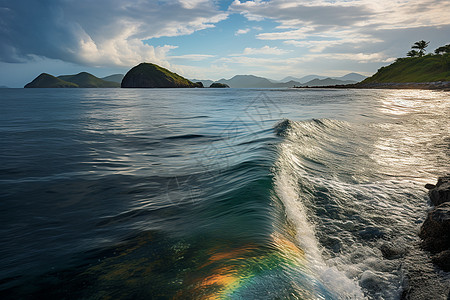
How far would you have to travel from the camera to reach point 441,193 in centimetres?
567

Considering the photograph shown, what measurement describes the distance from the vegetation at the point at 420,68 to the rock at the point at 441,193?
10464 centimetres

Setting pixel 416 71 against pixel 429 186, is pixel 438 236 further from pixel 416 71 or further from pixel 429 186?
pixel 416 71

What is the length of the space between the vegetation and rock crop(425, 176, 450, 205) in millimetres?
104641

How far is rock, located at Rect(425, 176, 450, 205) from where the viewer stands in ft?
18.2

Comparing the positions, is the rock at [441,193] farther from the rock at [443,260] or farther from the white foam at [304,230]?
the white foam at [304,230]

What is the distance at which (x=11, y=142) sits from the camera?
1377 centimetres

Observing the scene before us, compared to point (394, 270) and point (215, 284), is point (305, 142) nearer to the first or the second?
point (394, 270)

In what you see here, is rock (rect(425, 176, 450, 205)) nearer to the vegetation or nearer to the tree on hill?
the vegetation

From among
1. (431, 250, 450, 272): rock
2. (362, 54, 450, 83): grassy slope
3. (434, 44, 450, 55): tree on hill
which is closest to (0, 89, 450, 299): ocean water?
(431, 250, 450, 272): rock

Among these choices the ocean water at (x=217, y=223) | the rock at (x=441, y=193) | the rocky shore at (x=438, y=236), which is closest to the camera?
the ocean water at (x=217, y=223)

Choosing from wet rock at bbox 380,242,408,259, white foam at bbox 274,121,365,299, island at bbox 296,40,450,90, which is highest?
island at bbox 296,40,450,90

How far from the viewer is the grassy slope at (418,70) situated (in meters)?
94.1

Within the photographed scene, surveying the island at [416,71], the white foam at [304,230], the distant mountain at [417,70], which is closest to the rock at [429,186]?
the white foam at [304,230]

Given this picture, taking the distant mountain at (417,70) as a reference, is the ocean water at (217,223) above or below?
below
